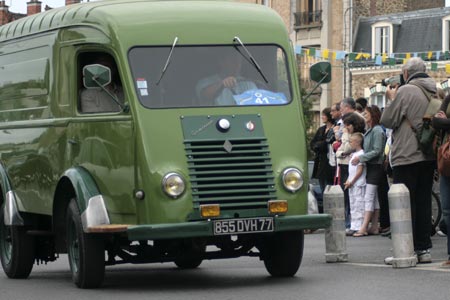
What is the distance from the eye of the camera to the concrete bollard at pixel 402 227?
14.7m

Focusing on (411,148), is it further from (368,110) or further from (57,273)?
(368,110)

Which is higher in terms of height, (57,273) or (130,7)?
(130,7)

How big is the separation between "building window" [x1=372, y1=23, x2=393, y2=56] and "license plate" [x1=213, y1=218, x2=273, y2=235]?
5429 centimetres

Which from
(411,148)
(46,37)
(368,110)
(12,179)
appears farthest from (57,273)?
(368,110)

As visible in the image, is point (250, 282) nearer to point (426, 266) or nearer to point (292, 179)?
point (292, 179)

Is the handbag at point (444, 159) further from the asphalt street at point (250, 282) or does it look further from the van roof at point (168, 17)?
the van roof at point (168, 17)

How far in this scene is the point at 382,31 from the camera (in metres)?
67.8

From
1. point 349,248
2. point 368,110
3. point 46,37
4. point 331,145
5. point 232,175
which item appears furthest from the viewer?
point 331,145

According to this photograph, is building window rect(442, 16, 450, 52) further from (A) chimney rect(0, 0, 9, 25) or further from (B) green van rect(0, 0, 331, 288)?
(B) green van rect(0, 0, 331, 288)

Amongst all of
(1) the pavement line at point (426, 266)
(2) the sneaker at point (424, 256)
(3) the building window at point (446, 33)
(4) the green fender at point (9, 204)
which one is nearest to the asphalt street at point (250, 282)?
(1) the pavement line at point (426, 266)

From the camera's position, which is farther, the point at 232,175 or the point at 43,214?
the point at 43,214

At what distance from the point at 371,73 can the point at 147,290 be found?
177 feet

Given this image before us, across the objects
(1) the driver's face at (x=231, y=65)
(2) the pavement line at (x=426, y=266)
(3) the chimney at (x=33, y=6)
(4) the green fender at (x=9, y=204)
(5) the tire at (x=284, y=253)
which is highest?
(1) the driver's face at (x=231, y=65)

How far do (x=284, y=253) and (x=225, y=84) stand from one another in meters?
1.78
